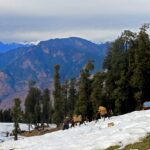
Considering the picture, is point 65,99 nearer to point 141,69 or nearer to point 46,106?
point 46,106

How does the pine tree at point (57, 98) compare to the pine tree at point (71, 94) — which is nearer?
the pine tree at point (57, 98)

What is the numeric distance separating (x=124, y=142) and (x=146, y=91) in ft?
200

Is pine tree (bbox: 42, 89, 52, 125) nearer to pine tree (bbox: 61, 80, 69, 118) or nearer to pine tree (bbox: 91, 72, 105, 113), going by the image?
pine tree (bbox: 61, 80, 69, 118)

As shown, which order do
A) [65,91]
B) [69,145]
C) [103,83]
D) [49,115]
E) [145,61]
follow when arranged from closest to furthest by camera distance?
[69,145]
[145,61]
[103,83]
[65,91]
[49,115]

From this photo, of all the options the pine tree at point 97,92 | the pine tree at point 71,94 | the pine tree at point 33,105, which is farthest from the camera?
the pine tree at point 33,105

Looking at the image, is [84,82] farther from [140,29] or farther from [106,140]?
[106,140]

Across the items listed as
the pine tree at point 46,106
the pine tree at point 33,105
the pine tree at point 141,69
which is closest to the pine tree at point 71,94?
the pine tree at point 33,105

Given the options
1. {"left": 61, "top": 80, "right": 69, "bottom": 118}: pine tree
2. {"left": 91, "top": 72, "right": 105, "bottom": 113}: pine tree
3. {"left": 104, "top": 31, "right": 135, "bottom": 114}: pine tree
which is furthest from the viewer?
{"left": 61, "top": 80, "right": 69, "bottom": 118}: pine tree

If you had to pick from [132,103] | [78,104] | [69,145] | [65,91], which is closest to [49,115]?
[65,91]

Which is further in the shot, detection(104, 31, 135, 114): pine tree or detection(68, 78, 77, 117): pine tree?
detection(68, 78, 77, 117): pine tree

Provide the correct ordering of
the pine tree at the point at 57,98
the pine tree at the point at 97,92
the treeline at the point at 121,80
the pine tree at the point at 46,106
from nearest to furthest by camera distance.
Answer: the treeline at the point at 121,80 < the pine tree at the point at 97,92 < the pine tree at the point at 57,98 < the pine tree at the point at 46,106

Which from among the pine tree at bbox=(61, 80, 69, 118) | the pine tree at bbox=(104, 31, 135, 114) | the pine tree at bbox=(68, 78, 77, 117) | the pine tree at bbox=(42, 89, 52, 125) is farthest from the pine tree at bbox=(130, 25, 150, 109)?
Result: the pine tree at bbox=(42, 89, 52, 125)

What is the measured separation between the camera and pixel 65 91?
150 m

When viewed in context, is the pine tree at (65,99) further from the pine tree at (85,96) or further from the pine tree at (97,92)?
the pine tree at (97,92)
